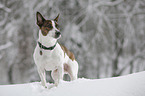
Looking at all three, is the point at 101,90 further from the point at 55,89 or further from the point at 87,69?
→ the point at 87,69

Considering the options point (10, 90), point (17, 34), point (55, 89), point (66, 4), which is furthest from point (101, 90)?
point (17, 34)

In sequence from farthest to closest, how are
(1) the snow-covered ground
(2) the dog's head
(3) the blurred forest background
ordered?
(3) the blurred forest background
(2) the dog's head
(1) the snow-covered ground

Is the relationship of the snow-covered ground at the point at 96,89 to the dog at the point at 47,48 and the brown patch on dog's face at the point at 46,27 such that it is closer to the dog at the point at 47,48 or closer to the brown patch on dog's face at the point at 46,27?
the dog at the point at 47,48

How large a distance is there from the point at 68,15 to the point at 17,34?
2.80 m

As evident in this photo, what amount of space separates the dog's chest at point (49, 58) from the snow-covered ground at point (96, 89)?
327mm

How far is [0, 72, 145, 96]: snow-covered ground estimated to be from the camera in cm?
221

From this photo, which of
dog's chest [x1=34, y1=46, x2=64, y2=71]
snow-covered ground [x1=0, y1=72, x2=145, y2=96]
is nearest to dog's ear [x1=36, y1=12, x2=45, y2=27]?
dog's chest [x1=34, y1=46, x2=64, y2=71]

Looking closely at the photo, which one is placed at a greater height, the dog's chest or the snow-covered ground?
the dog's chest

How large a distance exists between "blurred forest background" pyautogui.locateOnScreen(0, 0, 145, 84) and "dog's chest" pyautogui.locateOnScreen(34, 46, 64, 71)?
5918 mm

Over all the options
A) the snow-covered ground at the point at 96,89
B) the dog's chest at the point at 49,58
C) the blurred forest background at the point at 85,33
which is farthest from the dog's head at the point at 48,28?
the blurred forest background at the point at 85,33

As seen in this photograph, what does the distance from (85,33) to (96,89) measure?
6952 millimetres

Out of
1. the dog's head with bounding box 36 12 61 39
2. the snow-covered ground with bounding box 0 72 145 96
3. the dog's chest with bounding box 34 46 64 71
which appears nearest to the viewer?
the snow-covered ground with bounding box 0 72 145 96

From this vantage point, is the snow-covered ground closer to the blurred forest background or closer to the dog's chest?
the dog's chest

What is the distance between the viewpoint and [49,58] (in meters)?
2.78
